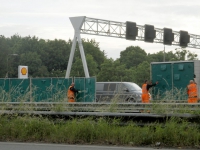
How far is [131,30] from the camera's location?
42906 millimetres

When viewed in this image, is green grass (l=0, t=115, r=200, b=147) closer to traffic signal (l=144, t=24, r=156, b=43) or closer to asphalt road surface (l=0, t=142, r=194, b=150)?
asphalt road surface (l=0, t=142, r=194, b=150)

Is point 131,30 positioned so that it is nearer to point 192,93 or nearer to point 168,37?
point 168,37

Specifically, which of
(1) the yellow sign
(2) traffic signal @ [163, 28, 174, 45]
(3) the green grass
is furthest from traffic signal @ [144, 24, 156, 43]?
(3) the green grass

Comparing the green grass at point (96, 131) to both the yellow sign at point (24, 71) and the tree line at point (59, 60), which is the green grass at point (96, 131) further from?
the tree line at point (59, 60)

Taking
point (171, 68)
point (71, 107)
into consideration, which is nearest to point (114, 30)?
point (171, 68)

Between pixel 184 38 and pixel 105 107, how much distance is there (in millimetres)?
38730

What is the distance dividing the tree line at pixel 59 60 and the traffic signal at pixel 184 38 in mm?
19743

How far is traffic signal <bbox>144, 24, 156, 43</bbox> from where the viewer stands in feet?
147

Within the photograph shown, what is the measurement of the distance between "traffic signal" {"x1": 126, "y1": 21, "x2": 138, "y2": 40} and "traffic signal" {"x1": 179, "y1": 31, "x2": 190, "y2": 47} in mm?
8081

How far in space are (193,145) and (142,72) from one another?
6623 centimetres

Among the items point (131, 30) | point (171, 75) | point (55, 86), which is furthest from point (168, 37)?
point (171, 75)

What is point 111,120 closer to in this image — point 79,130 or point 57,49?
point 79,130

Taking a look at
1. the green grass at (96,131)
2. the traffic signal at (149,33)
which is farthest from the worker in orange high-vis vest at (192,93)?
the traffic signal at (149,33)

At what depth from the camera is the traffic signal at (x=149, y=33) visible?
4478cm
